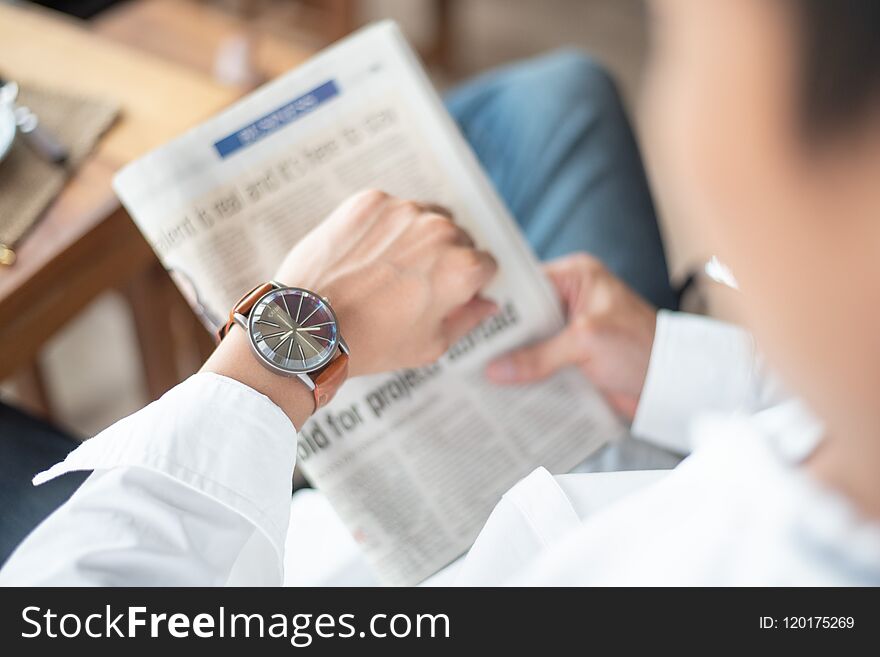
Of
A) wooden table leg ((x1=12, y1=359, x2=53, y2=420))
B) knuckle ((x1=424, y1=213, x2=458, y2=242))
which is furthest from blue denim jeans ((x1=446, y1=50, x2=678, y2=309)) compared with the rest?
wooden table leg ((x1=12, y1=359, x2=53, y2=420))

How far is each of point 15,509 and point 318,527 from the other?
0.73 feet

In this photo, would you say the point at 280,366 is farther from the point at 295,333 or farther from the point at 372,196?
the point at 372,196

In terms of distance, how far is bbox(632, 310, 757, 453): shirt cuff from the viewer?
26.4 inches

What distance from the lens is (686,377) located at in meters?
0.67

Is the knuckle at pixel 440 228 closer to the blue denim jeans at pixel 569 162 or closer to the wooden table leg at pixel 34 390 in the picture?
the blue denim jeans at pixel 569 162

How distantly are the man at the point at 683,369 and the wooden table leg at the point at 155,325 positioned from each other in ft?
1.37

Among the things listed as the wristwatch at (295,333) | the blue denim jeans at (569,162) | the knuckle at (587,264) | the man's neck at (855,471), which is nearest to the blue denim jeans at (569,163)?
the blue denim jeans at (569,162)

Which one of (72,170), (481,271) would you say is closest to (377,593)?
(481,271)

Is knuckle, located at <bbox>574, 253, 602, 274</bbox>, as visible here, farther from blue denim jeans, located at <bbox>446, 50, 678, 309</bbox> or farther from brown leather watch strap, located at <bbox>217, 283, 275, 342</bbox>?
brown leather watch strap, located at <bbox>217, 283, 275, 342</bbox>

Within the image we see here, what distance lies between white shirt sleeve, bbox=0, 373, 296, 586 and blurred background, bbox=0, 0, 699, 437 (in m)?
0.21

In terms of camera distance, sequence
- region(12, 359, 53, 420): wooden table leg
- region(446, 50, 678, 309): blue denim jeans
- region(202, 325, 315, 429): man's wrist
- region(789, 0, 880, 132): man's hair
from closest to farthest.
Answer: region(789, 0, 880, 132): man's hair < region(202, 325, 315, 429): man's wrist < region(446, 50, 678, 309): blue denim jeans < region(12, 359, 53, 420): wooden table leg

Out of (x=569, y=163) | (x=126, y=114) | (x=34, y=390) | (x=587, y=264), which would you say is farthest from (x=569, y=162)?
(x=34, y=390)

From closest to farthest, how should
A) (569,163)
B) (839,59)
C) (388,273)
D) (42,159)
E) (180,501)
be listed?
(839,59) < (180,501) < (388,273) < (42,159) < (569,163)

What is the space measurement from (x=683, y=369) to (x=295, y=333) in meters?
0.31
